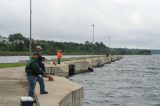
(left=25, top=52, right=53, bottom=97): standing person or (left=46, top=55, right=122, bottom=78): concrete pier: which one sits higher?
(left=25, top=52, right=53, bottom=97): standing person

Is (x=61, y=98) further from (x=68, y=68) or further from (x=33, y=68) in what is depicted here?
(x=68, y=68)

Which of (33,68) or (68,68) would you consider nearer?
(33,68)

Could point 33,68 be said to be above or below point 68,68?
above

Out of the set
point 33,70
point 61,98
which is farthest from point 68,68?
point 61,98

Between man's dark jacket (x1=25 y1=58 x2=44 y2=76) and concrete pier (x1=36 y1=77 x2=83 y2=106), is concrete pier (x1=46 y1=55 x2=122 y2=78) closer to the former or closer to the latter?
concrete pier (x1=36 y1=77 x2=83 y2=106)

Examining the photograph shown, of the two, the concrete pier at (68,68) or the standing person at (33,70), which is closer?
the standing person at (33,70)

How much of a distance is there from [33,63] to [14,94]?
404 cm

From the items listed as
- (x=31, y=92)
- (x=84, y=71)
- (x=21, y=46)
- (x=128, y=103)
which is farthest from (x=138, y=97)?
(x=21, y=46)

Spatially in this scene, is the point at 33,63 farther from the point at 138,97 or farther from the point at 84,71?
the point at 84,71

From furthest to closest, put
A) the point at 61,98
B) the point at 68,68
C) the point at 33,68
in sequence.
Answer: the point at 68,68, the point at 33,68, the point at 61,98

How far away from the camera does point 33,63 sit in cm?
1323

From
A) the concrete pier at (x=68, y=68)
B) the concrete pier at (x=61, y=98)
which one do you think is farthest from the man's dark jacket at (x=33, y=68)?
the concrete pier at (x=68, y=68)

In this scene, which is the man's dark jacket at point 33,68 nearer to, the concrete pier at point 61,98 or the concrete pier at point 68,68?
the concrete pier at point 61,98

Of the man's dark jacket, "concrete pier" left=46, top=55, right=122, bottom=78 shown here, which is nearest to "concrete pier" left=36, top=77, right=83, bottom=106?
the man's dark jacket
